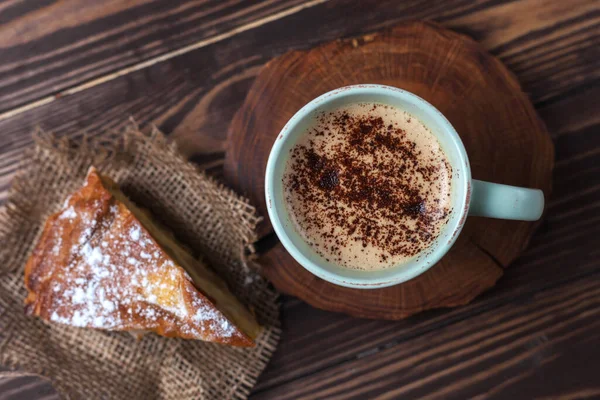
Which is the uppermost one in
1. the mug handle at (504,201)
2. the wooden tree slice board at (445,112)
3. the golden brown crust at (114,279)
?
the wooden tree slice board at (445,112)

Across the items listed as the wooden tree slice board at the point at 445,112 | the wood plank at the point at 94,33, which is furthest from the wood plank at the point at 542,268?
the wood plank at the point at 94,33

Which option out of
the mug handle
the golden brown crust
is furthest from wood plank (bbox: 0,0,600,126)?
the mug handle

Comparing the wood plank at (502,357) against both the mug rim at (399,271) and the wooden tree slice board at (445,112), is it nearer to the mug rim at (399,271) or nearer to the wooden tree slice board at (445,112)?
the wooden tree slice board at (445,112)

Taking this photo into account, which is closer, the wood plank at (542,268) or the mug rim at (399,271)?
the mug rim at (399,271)

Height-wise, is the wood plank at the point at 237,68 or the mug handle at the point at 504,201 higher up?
the wood plank at the point at 237,68

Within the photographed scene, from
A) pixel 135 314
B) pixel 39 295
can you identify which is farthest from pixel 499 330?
pixel 39 295

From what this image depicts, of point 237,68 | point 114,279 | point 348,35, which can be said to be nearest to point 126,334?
point 114,279

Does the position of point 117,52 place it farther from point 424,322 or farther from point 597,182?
point 597,182

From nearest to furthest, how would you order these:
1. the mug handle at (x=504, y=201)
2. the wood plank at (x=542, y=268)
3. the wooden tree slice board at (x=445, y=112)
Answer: the mug handle at (x=504, y=201)
the wooden tree slice board at (x=445, y=112)
the wood plank at (x=542, y=268)
